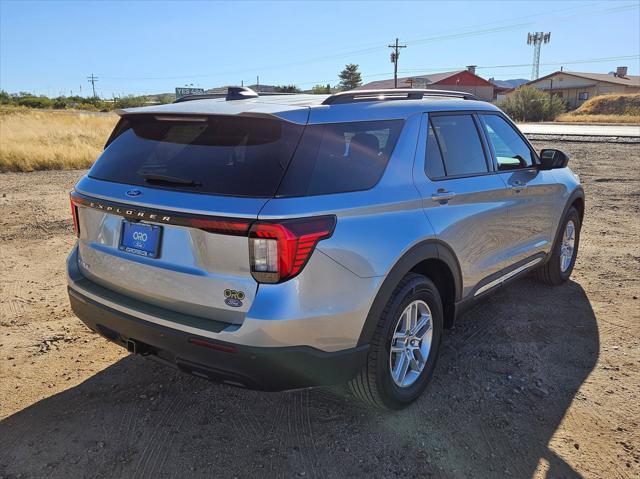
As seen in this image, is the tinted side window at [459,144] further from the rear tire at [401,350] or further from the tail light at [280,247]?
the tail light at [280,247]

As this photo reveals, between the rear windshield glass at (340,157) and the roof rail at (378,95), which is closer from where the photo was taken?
the rear windshield glass at (340,157)

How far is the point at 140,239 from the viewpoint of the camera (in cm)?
258

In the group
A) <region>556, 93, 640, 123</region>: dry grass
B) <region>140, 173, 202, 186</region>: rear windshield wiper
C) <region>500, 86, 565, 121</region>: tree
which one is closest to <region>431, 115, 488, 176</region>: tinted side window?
<region>140, 173, 202, 186</region>: rear windshield wiper

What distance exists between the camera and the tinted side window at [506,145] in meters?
3.98

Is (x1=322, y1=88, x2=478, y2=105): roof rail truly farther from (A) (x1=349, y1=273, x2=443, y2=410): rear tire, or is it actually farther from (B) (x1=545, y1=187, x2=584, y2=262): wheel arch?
(B) (x1=545, y1=187, x2=584, y2=262): wheel arch

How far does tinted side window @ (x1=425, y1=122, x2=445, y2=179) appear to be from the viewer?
10.3ft

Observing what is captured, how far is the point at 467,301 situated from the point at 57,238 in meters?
5.54

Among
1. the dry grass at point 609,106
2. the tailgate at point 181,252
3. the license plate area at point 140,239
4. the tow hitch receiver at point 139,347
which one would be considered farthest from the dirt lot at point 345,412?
the dry grass at point 609,106

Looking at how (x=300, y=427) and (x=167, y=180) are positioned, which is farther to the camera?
(x=300, y=427)

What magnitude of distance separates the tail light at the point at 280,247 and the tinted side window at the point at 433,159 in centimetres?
113

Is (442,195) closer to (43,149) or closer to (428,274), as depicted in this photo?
(428,274)

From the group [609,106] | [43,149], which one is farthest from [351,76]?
[43,149]

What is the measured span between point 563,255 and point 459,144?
236 centimetres

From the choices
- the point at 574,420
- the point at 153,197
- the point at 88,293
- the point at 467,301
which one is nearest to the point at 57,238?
the point at 88,293
